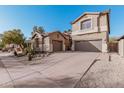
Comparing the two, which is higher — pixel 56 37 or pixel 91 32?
pixel 91 32

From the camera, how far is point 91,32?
15844mm

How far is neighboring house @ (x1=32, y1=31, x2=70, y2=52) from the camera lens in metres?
16.8

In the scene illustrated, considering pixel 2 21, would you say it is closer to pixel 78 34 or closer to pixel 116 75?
pixel 116 75

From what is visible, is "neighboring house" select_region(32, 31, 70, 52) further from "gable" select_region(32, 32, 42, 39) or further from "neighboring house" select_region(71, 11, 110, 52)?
"neighboring house" select_region(71, 11, 110, 52)

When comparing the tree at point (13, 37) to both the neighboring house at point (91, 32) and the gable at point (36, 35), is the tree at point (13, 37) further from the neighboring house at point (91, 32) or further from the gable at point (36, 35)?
the neighboring house at point (91, 32)

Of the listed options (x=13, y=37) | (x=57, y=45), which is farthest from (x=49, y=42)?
(x=13, y=37)

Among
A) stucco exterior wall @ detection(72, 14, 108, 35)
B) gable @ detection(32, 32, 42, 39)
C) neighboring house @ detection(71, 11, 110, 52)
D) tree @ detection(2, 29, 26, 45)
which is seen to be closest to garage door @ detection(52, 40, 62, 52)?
neighboring house @ detection(71, 11, 110, 52)

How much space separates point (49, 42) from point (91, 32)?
5.96 meters

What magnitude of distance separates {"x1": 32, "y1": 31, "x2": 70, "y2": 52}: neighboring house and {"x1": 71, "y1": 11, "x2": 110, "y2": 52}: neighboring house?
205 centimetres

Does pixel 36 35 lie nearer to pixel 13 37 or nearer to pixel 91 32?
pixel 13 37

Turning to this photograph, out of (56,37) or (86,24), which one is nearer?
(86,24)

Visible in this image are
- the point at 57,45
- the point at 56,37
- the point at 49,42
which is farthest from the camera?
the point at 57,45
